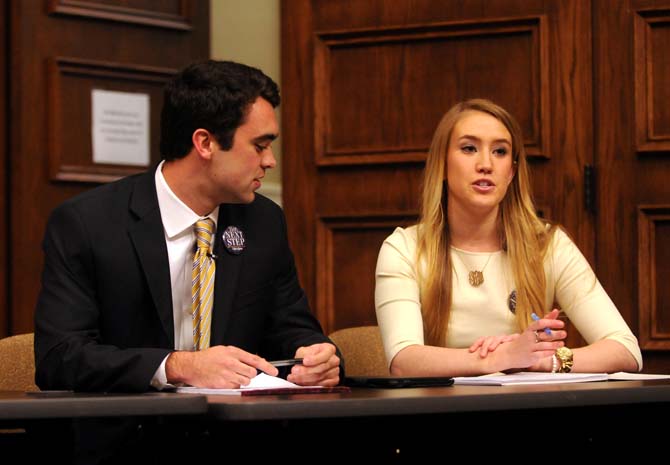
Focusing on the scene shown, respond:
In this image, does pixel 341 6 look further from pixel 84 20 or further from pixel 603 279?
pixel 603 279

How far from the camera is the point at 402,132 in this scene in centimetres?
430

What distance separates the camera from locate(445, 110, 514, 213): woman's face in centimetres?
325

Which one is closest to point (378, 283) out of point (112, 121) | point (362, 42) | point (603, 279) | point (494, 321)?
point (494, 321)

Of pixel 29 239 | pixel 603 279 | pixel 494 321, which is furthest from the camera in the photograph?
pixel 29 239

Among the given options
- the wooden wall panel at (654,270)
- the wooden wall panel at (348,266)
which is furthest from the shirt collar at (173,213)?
the wooden wall panel at (654,270)

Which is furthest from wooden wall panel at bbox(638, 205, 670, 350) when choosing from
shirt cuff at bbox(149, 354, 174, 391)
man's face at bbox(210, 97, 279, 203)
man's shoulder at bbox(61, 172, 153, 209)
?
shirt cuff at bbox(149, 354, 174, 391)

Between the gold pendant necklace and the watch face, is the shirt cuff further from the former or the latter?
the gold pendant necklace

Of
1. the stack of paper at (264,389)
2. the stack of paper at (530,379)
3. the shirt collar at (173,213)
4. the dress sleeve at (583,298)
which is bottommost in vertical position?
the stack of paper at (530,379)

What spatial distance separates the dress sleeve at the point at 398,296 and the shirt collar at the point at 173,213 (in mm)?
612

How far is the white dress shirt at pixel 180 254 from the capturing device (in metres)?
2.76

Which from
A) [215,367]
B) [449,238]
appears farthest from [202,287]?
[449,238]

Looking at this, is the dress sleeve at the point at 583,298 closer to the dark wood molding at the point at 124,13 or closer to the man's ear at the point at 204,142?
the man's ear at the point at 204,142

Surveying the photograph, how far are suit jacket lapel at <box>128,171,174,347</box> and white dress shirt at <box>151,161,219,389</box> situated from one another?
0.04 metres

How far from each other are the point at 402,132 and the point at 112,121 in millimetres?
1136
